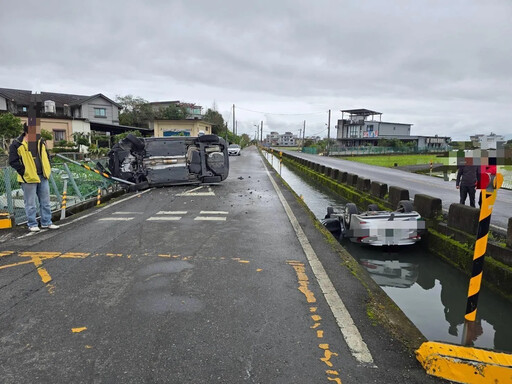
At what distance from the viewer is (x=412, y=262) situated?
7.35m

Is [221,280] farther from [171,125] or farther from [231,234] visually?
[171,125]

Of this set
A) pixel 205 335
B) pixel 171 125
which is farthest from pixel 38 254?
pixel 171 125

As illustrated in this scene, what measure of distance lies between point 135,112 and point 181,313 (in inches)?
2260

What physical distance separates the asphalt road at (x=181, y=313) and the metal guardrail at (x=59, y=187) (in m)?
1.11

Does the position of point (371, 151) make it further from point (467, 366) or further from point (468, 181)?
point (467, 366)

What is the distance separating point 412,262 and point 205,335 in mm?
5748

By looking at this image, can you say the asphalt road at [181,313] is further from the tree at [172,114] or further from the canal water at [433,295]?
the tree at [172,114]

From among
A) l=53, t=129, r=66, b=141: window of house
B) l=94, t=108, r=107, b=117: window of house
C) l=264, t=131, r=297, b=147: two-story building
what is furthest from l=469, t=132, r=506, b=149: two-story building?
l=264, t=131, r=297, b=147: two-story building

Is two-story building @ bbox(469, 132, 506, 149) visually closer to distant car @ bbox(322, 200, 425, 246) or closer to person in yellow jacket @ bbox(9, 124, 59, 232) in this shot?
distant car @ bbox(322, 200, 425, 246)

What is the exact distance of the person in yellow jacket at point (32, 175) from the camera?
6.43 meters

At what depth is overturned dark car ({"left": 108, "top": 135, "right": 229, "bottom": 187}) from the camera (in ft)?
42.2

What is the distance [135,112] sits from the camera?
55688 mm

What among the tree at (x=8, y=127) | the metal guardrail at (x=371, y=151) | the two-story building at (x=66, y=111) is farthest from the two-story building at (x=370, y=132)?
the tree at (x=8, y=127)

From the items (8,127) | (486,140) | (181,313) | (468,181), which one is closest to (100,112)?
(8,127)
